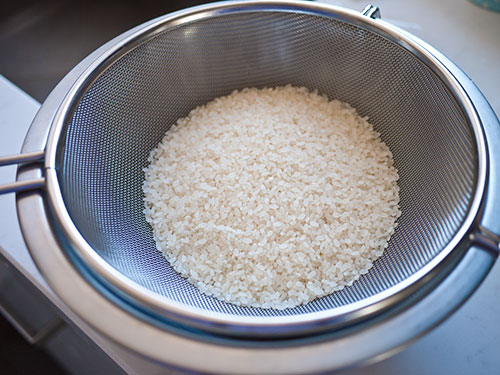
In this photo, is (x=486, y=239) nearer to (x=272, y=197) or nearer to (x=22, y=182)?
(x=272, y=197)

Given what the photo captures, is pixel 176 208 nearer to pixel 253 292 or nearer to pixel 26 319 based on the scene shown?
pixel 253 292

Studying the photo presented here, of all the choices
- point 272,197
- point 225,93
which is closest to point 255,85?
point 225,93

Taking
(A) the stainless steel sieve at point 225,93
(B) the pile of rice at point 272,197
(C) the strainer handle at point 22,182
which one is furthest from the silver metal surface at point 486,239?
(C) the strainer handle at point 22,182

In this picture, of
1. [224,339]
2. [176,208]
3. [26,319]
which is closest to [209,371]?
[224,339]

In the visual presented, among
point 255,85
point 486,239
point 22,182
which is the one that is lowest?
point 22,182

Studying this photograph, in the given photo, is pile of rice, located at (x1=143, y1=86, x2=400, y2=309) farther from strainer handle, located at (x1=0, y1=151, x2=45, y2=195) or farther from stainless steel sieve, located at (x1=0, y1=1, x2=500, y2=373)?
strainer handle, located at (x1=0, y1=151, x2=45, y2=195)

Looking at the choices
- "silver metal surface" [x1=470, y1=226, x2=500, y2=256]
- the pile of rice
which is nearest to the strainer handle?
the pile of rice
